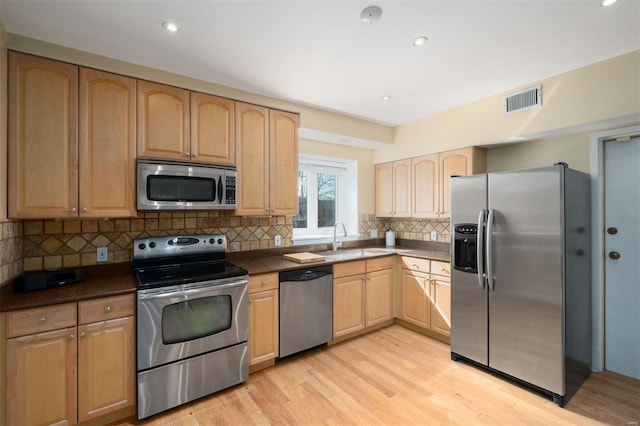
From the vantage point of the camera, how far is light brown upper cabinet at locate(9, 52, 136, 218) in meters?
1.87

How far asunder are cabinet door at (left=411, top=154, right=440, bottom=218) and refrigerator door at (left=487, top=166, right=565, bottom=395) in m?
1.00

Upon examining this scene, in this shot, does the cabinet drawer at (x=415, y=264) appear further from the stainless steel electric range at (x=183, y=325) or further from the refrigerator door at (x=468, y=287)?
the stainless steel electric range at (x=183, y=325)

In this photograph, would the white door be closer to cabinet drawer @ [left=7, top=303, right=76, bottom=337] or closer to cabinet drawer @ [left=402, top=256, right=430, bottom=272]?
cabinet drawer @ [left=402, top=256, right=430, bottom=272]

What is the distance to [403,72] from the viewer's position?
2.45m

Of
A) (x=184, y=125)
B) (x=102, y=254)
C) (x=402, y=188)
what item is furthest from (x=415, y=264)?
(x=102, y=254)

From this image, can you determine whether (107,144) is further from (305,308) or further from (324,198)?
(324,198)

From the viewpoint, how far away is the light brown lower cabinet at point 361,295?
3033mm

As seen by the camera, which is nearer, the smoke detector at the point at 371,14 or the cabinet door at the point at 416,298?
the smoke detector at the point at 371,14

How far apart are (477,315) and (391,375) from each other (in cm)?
92

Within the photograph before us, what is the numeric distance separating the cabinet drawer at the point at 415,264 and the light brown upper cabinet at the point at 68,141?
9.12 feet

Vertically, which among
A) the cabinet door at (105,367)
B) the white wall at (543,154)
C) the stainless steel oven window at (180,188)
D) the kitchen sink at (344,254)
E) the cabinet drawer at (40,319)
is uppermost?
the white wall at (543,154)

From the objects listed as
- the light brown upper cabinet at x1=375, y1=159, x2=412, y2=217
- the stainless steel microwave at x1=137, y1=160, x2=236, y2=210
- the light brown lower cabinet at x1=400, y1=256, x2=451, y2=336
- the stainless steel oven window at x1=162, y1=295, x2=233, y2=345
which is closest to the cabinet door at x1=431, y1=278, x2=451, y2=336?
the light brown lower cabinet at x1=400, y1=256, x2=451, y2=336

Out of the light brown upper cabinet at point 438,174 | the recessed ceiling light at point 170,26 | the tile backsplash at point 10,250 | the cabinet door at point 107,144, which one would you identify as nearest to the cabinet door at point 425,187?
the light brown upper cabinet at point 438,174

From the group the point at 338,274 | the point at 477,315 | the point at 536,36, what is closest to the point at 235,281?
the point at 338,274
